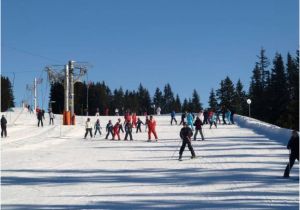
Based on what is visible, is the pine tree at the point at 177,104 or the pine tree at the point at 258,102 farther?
the pine tree at the point at 177,104

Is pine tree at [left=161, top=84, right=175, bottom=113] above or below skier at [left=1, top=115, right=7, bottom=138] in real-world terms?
above

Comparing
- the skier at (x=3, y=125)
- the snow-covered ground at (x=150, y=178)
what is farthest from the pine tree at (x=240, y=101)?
the snow-covered ground at (x=150, y=178)

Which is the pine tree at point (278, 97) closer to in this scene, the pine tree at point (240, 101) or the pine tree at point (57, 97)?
the pine tree at point (240, 101)

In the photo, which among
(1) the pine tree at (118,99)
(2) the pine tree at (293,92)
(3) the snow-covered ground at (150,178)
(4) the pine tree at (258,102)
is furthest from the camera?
(1) the pine tree at (118,99)

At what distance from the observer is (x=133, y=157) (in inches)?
850

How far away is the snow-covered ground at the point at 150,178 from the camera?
1162 centimetres

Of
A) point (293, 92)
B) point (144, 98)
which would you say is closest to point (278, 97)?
point (293, 92)

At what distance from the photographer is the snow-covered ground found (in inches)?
458

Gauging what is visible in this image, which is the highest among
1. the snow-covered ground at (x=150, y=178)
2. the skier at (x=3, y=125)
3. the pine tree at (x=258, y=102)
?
the pine tree at (x=258, y=102)

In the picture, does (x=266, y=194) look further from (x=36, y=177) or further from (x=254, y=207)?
(x=36, y=177)

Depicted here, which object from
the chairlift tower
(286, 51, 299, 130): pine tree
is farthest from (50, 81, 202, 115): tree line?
the chairlift tower

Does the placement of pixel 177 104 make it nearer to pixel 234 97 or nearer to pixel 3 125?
pixel 234 97

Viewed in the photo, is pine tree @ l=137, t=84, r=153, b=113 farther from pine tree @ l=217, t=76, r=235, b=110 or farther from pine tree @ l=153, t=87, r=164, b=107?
pine tree @ l=217, t=76, r=235, b=110

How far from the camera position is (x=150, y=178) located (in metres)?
15.3
